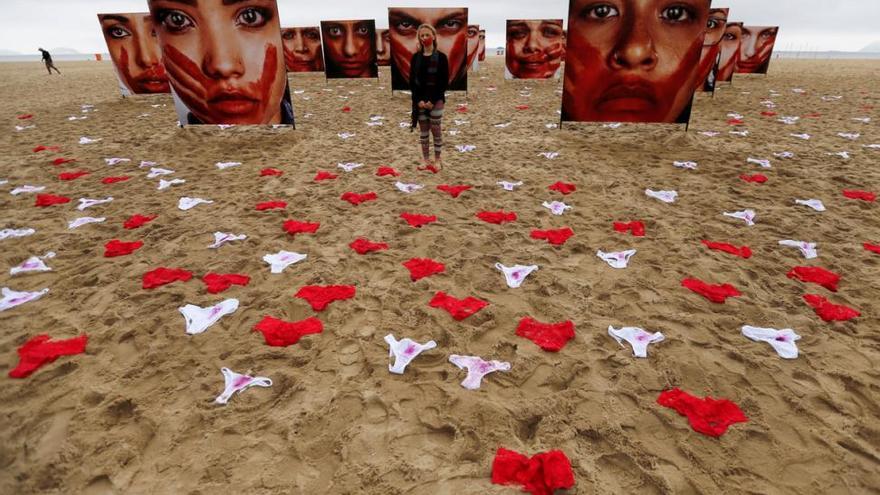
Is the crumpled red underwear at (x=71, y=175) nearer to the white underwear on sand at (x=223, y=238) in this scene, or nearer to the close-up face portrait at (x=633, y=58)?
the white underwear on sand at (x=223, y=238)

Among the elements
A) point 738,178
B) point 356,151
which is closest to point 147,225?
point 356,151

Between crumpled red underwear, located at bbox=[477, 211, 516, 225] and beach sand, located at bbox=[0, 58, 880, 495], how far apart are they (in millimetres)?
105

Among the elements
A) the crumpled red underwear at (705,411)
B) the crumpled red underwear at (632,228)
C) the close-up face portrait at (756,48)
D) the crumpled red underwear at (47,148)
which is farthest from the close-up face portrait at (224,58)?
the close-up face portrait at (756,48)

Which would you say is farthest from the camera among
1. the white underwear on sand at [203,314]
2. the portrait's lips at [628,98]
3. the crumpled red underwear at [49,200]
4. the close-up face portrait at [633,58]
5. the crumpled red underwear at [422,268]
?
the portrait's lips at [628,98]

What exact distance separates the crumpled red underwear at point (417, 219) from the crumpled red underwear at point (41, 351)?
2612mm

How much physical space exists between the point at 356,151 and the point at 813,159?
6.78m

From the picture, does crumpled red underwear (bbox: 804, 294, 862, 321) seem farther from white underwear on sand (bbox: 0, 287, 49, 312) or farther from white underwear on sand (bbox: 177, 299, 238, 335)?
white underwear on sand (bbox: 0, 287, 49, 312)

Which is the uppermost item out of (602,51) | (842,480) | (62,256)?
(602,51)

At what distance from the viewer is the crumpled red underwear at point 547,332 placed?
2570mm

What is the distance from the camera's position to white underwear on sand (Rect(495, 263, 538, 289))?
3.20m

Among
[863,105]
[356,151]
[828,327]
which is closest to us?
[828,327]

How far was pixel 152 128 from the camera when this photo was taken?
8438 mm

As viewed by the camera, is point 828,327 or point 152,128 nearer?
point 828,327

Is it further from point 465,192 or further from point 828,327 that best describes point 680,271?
Answer: point 465,192
